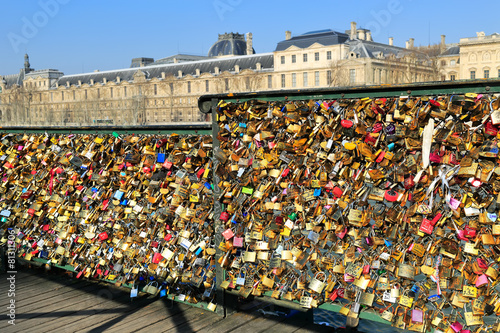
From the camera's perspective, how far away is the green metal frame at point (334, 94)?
2123 mm

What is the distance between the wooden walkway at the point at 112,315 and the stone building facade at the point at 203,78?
4402 cm

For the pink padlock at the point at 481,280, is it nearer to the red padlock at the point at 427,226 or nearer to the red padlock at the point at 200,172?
the red padlock at the point at 427,226

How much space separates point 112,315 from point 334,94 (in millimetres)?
1751

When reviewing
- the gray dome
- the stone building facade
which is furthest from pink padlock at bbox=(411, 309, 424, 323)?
the gray dome

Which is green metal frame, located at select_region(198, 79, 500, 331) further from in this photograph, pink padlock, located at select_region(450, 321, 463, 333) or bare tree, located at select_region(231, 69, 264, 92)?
bare tree, located at select_region(231, 69, 264, 92)

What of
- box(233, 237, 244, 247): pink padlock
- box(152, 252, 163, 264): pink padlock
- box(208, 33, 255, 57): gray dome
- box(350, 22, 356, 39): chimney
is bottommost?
box(152, 252, 163, 264): pink padlock

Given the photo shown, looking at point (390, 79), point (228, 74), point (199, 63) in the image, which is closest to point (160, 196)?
point (390, 79)

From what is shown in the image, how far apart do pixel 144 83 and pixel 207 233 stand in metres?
69.2

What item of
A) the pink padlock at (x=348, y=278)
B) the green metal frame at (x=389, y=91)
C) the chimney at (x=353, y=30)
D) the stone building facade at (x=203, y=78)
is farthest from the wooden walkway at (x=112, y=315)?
the chimney at (x=353, y=30)

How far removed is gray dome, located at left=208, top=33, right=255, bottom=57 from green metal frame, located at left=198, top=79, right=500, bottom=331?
79738mm

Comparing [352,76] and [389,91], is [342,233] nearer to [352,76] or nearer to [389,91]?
[389,91]

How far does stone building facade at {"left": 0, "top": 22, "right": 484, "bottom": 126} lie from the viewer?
54.8 meters

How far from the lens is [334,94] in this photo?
2.47 meters

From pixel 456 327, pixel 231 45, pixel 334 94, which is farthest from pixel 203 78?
pixel 456 327
